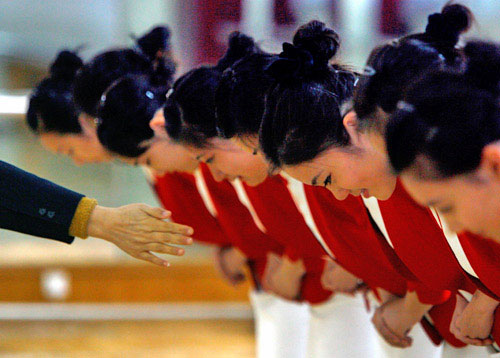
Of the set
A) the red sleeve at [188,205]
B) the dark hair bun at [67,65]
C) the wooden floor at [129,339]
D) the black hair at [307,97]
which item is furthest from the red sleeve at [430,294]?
the wooden floor at [129,339]

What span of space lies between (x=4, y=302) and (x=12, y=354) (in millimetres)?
528

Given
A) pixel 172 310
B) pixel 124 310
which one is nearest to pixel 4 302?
pixel 124 310

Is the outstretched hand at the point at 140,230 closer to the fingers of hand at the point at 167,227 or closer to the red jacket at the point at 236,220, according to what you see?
the fingers of hand at the point at 167,227

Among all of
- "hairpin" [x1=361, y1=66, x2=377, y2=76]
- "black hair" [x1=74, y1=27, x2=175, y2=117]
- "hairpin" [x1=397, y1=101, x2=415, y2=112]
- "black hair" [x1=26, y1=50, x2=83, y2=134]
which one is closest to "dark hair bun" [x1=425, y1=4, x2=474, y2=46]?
"hairpin" [x1=361, y1=66, x2=377, y2=76]

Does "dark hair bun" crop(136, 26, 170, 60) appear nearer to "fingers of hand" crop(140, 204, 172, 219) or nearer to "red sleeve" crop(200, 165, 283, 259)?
"red sleeve" crop(200, 165, 283, 259)

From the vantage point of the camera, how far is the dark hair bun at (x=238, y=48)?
4.31ft

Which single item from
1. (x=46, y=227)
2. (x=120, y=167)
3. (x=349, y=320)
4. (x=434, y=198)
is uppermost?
(x=434, y=198)

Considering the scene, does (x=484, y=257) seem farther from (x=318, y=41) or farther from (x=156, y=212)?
(x=156, y=212)

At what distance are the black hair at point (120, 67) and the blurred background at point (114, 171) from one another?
3.93 feet

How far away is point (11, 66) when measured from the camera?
315 cm

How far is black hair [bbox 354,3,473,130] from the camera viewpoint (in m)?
0.94

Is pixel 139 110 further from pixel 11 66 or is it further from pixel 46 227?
pixel 11 66

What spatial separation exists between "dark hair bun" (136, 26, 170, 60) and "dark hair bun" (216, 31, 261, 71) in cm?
40

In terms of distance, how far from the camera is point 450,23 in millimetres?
1025
